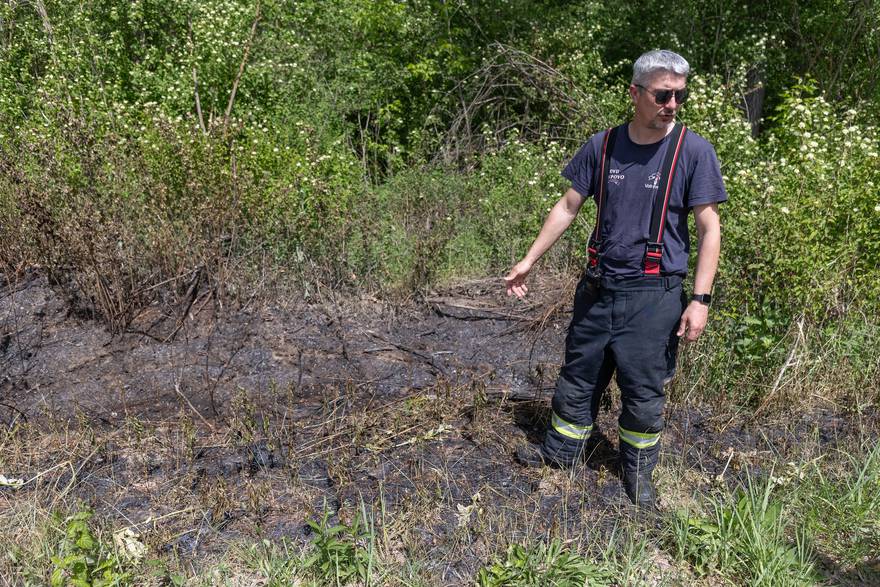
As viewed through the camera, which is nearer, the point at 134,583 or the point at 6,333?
the point at 134,583

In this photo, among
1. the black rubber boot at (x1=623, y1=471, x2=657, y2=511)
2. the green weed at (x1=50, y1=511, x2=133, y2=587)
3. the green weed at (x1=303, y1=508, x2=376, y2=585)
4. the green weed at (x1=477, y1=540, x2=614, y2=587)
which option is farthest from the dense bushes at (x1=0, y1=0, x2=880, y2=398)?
the green weed at (x1=303, y1=508, x2=376, y2=585)

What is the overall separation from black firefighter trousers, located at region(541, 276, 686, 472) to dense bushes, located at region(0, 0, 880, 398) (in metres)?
1.21

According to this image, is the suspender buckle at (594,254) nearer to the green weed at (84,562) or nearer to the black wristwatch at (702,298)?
the black wristwatch at (702,298)

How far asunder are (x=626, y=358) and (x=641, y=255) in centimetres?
43

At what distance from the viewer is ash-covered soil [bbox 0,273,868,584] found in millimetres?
3066

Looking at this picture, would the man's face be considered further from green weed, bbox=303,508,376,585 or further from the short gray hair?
green weed, bbox=303,508,376,585

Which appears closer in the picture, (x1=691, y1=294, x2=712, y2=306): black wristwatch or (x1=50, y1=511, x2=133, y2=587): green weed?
(x1=50, y1=511, x2=133, y2=587): green weed

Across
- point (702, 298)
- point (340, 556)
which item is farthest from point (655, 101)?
point (340, 556)

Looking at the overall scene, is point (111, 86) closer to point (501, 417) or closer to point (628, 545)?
point (501, 417)

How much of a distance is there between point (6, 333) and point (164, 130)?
1.92m

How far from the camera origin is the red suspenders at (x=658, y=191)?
2787 mm

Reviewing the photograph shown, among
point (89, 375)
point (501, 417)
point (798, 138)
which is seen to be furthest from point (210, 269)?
point (798, 138)

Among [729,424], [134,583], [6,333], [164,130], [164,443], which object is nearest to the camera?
[134,583]

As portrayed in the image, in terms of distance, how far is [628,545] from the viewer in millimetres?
2846
